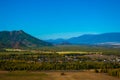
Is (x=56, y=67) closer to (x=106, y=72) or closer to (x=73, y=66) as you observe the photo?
(x=73, y=66)

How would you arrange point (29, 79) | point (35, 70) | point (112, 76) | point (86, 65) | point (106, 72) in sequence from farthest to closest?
point (86, 65), point (35, 70), point (106, 72), point (112, 76), point (29, 79)

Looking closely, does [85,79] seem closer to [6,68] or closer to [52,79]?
[52,79]

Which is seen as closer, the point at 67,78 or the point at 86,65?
the point at 67,78

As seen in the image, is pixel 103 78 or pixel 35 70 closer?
pixel 103 78

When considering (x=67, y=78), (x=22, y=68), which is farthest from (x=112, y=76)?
(x=22, y=68)

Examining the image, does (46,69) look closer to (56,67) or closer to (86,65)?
(56,67)

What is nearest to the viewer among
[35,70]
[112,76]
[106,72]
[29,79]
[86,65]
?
[29,79]

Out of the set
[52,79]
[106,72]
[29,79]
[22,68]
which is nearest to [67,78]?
[52,79]
